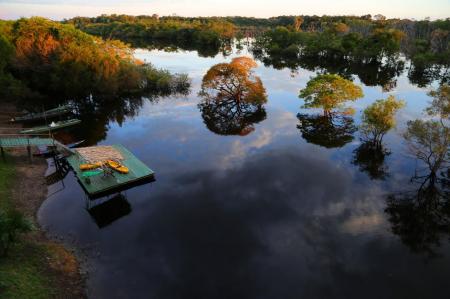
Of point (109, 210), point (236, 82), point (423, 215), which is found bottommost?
point (423, 215)

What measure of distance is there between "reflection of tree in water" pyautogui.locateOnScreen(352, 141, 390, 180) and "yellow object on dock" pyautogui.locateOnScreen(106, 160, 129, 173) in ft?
100

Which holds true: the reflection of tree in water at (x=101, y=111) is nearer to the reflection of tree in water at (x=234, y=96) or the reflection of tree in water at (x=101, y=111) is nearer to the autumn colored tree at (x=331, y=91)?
the reflection of tree in water at (x=234, y=96)

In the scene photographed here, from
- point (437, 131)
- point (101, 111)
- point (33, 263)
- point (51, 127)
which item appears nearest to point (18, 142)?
point (51, 127)

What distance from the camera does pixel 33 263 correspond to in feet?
84.4

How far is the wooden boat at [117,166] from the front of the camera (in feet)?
132

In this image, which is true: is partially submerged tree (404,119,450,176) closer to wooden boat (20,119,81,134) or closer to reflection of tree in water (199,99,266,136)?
reflection of tree in water (199,99,266,136)

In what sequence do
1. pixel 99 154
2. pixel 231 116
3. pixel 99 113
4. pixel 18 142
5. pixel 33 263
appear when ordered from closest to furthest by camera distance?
1. pixel 33 263
2. pixel 18 142
3. pixel 99 154
4. pixel 231 116
5. pixel 99 113

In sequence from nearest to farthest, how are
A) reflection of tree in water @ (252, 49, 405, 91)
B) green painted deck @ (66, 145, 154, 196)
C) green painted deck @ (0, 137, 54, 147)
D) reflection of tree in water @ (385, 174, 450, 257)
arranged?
reflection of tree in water @ (385, 174, 450, 257)
green painted deck @ (66, 145, 154, 196)
green painted deck @ (0, 137, 54, 147)
reflection of tree in water @ (252, 49, 405, 91)

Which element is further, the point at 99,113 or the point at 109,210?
the point at 99,113

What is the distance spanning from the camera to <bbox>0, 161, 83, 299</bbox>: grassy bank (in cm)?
2252

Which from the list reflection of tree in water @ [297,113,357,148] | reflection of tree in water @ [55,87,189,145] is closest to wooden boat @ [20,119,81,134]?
reflection of tree in water @ [55,87,189,145]

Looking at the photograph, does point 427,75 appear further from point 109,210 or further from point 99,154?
point 109,210

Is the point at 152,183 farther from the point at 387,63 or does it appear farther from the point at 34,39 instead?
the point at 387,63

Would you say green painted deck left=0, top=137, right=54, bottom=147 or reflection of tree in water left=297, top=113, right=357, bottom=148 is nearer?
green painted deck left=0, top=137, right=54, bottom=147
